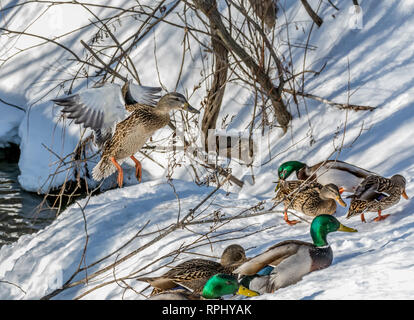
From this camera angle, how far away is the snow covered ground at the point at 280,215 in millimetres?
3582

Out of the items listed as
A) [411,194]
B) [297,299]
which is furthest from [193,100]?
[297,299]

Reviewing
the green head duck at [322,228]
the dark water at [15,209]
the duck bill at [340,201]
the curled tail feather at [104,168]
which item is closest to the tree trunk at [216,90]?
the duck bill at [340,201]

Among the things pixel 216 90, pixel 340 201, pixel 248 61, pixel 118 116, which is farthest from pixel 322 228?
pixel 216 90

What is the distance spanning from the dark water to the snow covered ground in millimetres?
232

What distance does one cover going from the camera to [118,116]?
3744 millimetres

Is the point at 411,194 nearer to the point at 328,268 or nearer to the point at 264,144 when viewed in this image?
the point at 328,268

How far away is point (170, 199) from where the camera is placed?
595 cm

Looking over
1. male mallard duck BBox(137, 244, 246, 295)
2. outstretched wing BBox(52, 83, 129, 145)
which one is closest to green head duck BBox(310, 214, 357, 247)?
male mallard duck BBox(137, 244, 246, 295)

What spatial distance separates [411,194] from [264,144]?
288 cm

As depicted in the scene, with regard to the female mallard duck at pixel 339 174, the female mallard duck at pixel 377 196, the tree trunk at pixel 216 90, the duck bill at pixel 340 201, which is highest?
the tree trunk at pixel 216 90

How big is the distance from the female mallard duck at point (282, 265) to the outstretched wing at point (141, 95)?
4.39ft

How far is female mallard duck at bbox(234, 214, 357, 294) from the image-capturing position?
3352mm

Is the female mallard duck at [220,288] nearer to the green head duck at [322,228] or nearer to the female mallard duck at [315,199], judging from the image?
the green head duck at [322,228]

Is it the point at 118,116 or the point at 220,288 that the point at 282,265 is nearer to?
the point at 220,288
